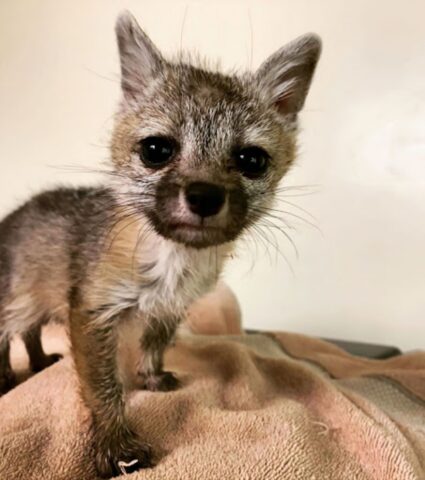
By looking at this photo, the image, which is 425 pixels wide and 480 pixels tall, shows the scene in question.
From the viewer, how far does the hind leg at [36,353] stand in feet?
5.05

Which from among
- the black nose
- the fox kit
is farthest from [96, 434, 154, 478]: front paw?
the black nose

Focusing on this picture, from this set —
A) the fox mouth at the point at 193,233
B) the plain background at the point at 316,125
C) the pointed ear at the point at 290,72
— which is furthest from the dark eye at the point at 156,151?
the plain background at the point at 316,125

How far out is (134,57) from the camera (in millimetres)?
1294

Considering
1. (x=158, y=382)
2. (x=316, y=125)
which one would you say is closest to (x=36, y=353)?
(x=158, y=382)

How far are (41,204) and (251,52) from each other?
36.6 inches

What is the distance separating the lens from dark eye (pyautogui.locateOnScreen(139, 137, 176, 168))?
3.62 feet

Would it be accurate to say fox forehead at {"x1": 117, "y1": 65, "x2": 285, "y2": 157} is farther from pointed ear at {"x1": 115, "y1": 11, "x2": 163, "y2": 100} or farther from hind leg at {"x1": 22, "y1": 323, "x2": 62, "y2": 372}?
hind leg at {"x1": 22, "y1": 323, "x2": 62, "y2": 372}

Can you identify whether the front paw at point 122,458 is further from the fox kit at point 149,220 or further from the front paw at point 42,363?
the front paw at point 42,363

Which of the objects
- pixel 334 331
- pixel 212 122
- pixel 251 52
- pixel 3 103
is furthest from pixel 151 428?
pixel 3 103

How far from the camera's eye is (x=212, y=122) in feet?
3.61

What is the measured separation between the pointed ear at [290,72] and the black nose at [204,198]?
18.1 inches

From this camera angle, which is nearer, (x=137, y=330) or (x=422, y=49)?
(x=137, y=330)

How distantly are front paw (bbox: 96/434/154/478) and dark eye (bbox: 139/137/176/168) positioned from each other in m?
0.52

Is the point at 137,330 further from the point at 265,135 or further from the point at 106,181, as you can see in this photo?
the point at 265,135
